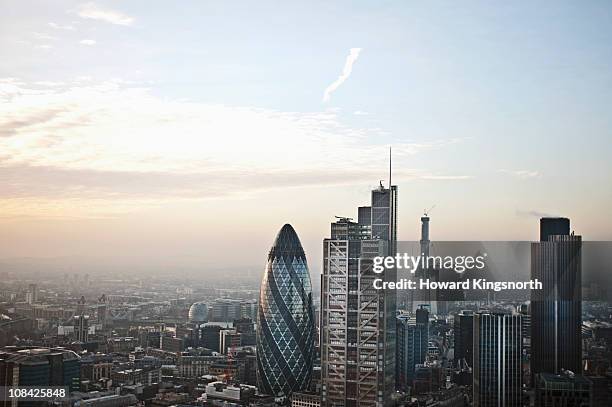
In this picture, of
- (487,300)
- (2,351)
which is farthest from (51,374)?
(487,300)

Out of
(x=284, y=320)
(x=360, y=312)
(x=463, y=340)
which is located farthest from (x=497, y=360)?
(x=284, y=320)

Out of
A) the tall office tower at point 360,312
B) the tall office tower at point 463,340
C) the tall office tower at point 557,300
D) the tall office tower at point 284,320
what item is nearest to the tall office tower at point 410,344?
the tall office tower at point 360,312

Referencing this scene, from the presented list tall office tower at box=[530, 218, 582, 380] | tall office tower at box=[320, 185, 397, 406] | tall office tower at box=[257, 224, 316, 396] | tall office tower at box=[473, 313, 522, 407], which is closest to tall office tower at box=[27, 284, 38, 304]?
tall office tower at box=[320, 185, 397, 406]

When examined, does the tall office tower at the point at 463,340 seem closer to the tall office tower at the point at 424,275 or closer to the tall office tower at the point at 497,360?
the tall office tower at the point at 497,360

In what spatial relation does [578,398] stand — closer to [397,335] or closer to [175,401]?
[397,335]

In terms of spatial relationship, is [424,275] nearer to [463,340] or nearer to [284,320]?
[463,340]
